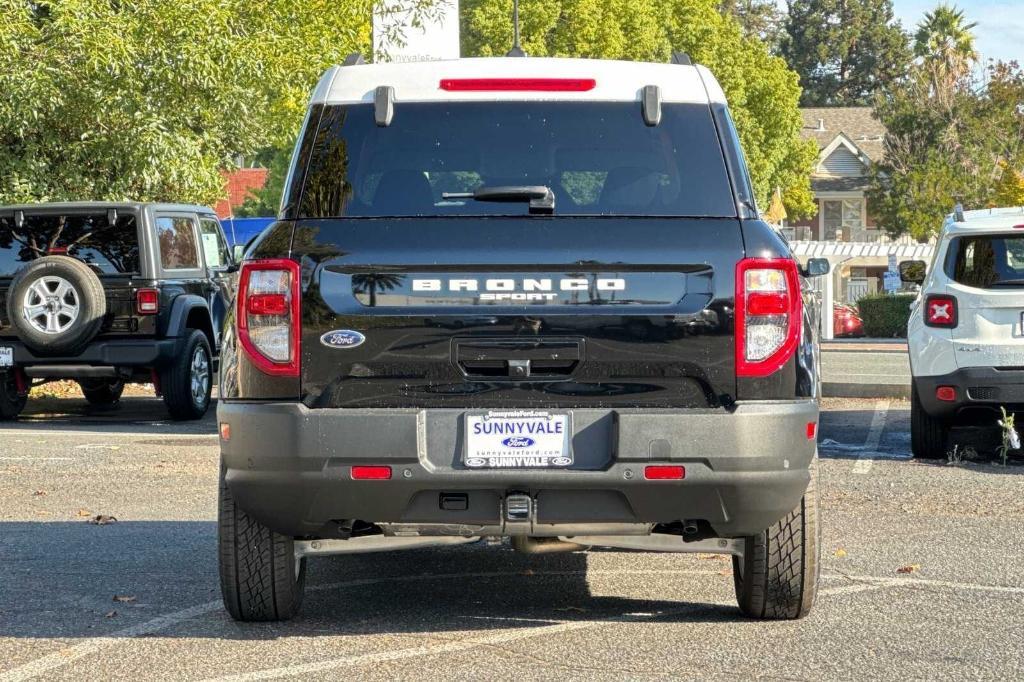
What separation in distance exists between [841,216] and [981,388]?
61.3 m

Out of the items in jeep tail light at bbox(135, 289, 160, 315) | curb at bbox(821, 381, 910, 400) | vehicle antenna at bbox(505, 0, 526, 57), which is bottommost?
curb at bbox(821, 381, 910, 400)

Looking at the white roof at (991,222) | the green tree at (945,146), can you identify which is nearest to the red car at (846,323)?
the green tree at (945,146)

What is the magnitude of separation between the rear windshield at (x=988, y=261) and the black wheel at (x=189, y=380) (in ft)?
22.4

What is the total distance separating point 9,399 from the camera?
15328 millimetres

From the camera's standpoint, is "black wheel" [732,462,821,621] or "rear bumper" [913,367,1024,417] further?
"rear bumper" [913,367,1024,417]

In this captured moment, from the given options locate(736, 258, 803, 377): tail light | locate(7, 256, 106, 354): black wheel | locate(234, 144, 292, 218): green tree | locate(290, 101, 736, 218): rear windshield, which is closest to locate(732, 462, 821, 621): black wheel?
locate(736, 258, 803, 377): tail light

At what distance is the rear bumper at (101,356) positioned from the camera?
14.3 metres

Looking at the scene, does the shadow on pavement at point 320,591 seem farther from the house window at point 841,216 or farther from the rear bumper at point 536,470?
the house window at point 841,216

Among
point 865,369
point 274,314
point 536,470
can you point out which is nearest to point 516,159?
point 274,314

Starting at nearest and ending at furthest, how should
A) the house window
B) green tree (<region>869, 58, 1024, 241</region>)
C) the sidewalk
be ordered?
the sidewalk, green tree (<region>869, 58, 1024, 241</region>), the house window

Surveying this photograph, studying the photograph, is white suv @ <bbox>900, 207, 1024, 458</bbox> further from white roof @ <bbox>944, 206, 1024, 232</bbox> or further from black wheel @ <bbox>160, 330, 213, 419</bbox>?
black wheel @ <bbox>160, 330, 213, 419</bbox>

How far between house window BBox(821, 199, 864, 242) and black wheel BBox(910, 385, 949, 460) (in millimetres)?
59022

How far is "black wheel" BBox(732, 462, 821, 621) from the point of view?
19.6 feet

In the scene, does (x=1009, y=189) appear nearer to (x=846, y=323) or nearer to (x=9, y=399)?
(x=846, y=323)
